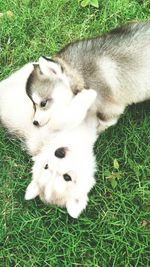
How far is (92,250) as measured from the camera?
4762mm

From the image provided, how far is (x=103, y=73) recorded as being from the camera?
183 inches

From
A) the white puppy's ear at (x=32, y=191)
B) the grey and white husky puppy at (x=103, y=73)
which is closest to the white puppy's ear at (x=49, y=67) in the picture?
the grey and white husky puppy at (x=103, y=73)

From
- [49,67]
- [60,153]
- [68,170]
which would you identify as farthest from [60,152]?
[49,67]

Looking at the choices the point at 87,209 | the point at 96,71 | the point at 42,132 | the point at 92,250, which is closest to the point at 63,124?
the point at 42,132

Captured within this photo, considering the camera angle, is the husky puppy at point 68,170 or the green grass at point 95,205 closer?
the husky puppy at point 68,170

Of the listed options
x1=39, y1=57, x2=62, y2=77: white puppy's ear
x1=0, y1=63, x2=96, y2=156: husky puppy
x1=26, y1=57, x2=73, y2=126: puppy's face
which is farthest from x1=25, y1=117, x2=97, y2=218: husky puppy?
x1=39, y1=57, x2=62, y2=77: white puppy's ear

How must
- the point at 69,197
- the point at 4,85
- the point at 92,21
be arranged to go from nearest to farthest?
1. the point at 69,197
2. the point at 4,85
3. the point at 92,21

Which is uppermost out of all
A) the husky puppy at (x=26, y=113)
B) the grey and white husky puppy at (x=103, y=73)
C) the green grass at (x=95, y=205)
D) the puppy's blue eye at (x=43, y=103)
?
the grey and white husky puppy at (x=103, y=73)

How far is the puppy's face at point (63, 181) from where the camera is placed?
15.0ft

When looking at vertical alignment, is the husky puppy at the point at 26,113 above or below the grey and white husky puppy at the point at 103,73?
below

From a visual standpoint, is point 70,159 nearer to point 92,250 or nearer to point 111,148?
point 111,148

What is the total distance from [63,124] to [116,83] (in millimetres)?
654

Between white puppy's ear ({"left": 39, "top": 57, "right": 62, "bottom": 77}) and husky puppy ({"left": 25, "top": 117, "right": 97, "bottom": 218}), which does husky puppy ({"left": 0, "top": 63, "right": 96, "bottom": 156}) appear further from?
white puppy's ear ({"left": 39, "top": 57, "right": 62, "bottom": 77})

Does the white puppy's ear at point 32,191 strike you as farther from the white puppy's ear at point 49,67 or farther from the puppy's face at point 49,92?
the white puppy's ear at point 49,67
